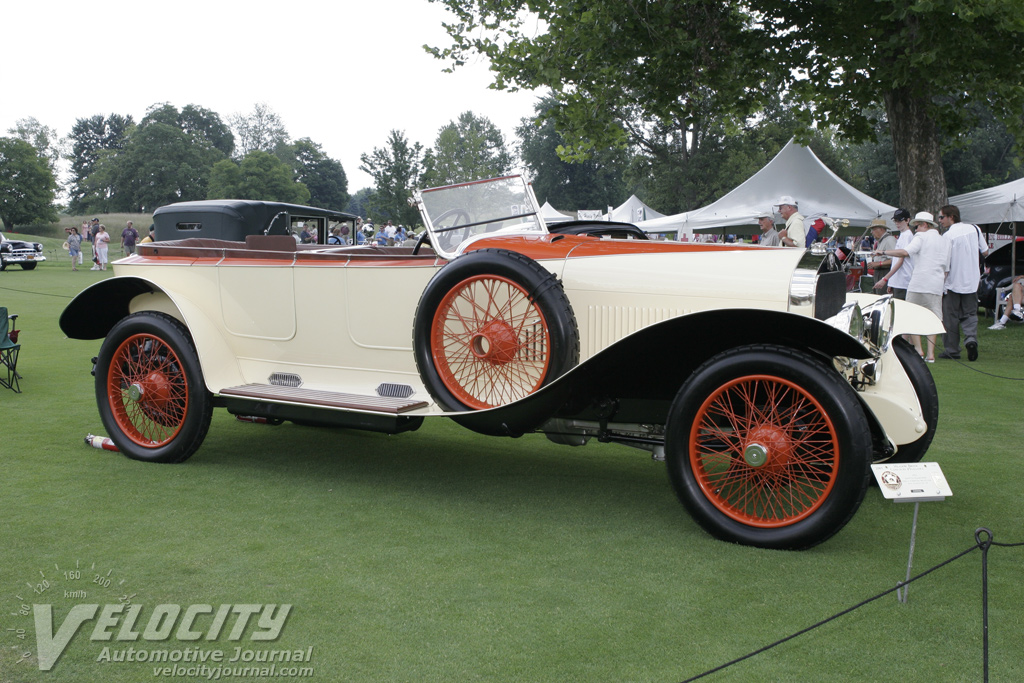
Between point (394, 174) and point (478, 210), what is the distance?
41.5 metres

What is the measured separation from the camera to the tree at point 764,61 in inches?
419

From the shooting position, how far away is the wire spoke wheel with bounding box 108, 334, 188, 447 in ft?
15.8

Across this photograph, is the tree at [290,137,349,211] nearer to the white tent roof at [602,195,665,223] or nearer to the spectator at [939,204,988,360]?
the white tent roof at [602,195,665,223]

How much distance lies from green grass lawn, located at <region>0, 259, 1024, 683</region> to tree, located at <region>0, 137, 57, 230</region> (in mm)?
58855

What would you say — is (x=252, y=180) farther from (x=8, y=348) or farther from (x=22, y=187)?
(x=8, y=348)

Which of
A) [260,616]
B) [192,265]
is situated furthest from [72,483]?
[260,616]

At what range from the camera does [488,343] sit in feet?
12.9

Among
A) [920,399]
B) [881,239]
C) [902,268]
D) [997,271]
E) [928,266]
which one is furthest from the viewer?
[997,271]

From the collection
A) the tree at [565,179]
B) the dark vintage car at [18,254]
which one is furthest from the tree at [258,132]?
the dark vintage car at [18,254]

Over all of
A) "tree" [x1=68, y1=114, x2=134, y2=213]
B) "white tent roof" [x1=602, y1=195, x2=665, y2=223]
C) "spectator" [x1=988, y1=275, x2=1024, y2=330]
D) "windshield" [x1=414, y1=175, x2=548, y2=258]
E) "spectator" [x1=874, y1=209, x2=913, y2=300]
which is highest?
"tree" [x1=68, y1=114, x2=134, y2=213]

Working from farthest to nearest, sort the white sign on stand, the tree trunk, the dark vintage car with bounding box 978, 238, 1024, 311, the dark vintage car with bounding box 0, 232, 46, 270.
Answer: the dark vintage car with bounding box 0, 232, 46, 270 < the dark vintage car with bounding box 978, 238, 1024, 311 < the tree trunk < the white sign on stand

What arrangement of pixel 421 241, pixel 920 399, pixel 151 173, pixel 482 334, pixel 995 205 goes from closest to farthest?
pixel 482 334, pixel 920 399, pixel 421 241, pixel 995 205, pixel 151 173

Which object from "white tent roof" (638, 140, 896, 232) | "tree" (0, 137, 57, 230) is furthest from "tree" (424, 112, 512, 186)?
"white tent roof" (638, 140, 896, 232)

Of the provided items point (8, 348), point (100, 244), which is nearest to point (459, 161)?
point (100, 244)
